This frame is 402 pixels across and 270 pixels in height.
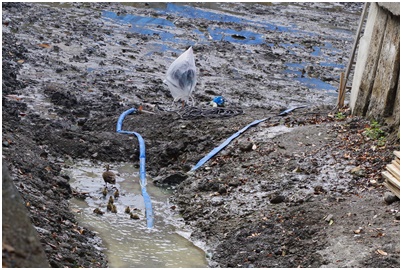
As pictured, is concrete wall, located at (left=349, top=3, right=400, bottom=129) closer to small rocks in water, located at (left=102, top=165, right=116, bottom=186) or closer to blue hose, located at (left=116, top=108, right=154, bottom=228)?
blue hose, located at (left=116, top=108, right=154, bottom=228)

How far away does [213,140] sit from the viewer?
32.4 feet

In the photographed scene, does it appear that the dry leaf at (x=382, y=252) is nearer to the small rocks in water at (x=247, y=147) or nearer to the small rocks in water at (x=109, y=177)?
the small rocks in water at (x=247, y=147)

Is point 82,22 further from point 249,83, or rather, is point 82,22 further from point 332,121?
point 332,121

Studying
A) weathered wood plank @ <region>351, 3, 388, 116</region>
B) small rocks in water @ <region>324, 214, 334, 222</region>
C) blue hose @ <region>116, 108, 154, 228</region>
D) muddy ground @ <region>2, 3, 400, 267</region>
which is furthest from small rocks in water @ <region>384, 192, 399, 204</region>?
weathered wood plank @ <region>351, 3, 388, 116</region>

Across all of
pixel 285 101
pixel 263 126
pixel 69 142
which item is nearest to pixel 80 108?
pixel 69 142

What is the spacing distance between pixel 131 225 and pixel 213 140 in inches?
101

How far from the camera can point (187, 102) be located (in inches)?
473

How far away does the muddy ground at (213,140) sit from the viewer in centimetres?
654

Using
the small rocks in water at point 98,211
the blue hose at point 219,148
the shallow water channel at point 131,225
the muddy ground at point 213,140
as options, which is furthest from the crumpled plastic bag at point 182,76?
the small rocks in water at point 98,211

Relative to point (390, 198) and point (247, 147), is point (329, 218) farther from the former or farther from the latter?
point (247, 147)

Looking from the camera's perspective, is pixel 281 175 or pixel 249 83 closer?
pixel 281 175

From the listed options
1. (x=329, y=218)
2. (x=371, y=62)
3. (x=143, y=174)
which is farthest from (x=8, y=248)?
(x=371, y=62)

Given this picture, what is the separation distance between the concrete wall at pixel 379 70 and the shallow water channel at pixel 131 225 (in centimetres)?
291

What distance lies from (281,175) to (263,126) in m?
1.78
